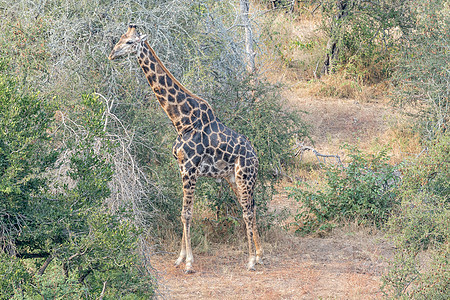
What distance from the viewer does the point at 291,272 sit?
7602 mm

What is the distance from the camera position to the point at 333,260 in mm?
8062

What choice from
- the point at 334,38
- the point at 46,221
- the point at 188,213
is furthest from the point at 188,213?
the point at 334,38

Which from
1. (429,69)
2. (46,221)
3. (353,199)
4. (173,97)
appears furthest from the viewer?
(429,69)

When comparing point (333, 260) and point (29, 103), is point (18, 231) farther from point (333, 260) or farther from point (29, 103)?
point (333, 260)

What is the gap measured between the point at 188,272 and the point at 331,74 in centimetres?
994

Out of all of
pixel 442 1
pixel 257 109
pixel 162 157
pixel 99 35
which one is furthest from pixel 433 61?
pixel 99 35

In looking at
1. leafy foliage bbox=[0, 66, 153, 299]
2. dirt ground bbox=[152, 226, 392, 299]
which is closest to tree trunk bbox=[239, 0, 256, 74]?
dirt ground bbox=[152, 226, 392, 299]

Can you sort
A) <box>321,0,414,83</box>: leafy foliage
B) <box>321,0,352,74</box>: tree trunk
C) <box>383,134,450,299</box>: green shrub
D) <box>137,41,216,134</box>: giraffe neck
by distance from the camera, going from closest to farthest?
<box>383,134,450,299</box>: green shrub, <box>137,41,216,134</box>: giraffe neck, <box>321,0,414,83</box>: leafy foliage, <box>321,0,352,74</box>: tree trunk

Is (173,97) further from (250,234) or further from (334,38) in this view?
(334,38)

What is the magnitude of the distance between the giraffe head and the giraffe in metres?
0.12

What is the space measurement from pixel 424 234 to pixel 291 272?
206 cm

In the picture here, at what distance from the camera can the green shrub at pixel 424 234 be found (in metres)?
5.81

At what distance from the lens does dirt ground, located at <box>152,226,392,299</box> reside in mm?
6918

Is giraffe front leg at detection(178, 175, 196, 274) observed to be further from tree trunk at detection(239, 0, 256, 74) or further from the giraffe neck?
tree trunk at detection(239, 0, 256, 74)
